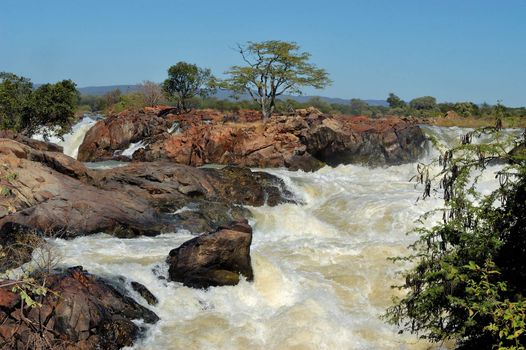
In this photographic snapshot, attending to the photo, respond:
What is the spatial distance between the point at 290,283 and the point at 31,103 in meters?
22.6

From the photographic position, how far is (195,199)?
2233cm

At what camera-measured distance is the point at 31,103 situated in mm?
31391

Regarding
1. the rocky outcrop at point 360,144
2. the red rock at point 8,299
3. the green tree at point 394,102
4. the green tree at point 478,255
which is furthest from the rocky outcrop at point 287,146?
the green tree at point 394,102

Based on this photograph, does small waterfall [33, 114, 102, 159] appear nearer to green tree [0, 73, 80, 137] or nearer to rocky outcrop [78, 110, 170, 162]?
rocky outcrop [78, 110, 170, 162]

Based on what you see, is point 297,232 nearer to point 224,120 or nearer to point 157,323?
point 157,323

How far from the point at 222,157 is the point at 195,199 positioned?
446 inches

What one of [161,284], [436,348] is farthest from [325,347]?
[161,284]

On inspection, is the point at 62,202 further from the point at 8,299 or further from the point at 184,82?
the point at 184,82

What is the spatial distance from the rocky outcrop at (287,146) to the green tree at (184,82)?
57.1 ft

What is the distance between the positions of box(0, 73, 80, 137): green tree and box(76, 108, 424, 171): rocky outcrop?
407 centimetres

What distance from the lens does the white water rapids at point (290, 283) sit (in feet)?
38.4

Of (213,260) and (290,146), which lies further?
(290,146)

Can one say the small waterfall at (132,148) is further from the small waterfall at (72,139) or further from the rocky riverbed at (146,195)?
the small waterfall at (72,139)

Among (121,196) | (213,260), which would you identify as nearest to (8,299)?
(213,260)
